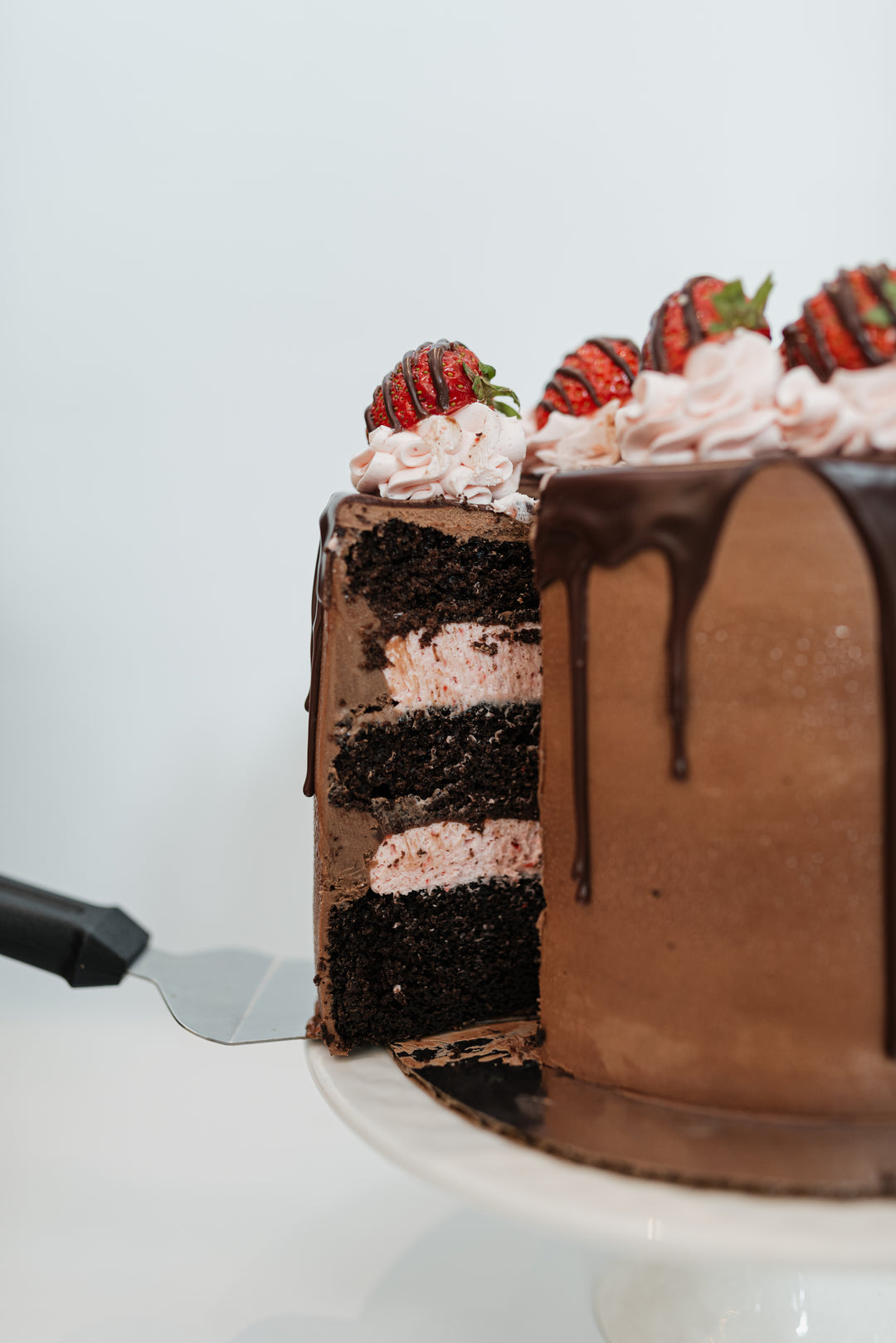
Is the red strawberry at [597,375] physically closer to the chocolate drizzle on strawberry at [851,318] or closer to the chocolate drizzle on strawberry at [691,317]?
the chocolate drizzle on strawberry at [691,317]

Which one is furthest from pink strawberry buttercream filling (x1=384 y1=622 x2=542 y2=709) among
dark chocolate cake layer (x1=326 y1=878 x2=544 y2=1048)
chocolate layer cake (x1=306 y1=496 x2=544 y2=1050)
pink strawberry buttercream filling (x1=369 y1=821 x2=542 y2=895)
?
dark chocolate cake layer (x1=326 y1=878 x2=544 y2=1048)

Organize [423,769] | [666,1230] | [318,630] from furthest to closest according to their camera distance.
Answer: [423,769] → [318,630] → [666,1230]

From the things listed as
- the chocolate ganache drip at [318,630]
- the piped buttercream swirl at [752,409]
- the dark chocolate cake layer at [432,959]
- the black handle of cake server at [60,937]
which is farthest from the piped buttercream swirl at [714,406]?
the black handle of cake server at [60,937]

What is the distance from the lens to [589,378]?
169cm

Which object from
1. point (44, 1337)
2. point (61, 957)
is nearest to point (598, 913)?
point (61, 957)

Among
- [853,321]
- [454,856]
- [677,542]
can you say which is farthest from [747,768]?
[454,856]

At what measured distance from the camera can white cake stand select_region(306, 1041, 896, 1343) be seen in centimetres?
102

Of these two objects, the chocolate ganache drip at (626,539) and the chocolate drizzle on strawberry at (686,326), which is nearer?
the chocolate ganache drip at (626,539)

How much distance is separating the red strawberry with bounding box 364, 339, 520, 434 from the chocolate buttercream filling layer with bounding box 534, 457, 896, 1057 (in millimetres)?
342

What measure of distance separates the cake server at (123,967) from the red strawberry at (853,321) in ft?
4.05

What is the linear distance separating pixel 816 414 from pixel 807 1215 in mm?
858

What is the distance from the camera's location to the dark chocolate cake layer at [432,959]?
64.1 inches

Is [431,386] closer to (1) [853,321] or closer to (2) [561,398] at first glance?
(2) [561,398]

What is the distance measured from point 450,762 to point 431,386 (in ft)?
1.93
